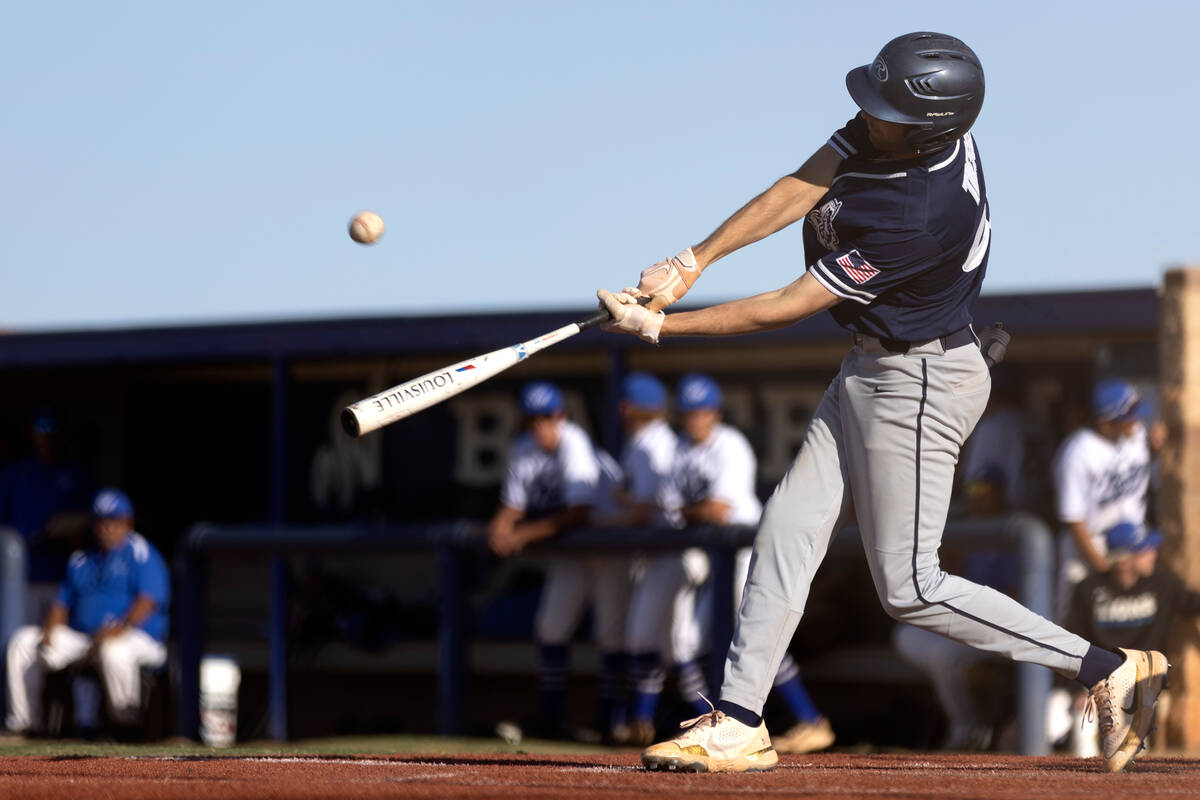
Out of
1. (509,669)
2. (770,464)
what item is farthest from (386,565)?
(770,464)

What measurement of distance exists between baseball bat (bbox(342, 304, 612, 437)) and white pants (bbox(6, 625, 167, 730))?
16.6ft

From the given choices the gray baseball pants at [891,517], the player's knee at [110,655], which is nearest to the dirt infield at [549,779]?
the gray baseball pants at [891,517]

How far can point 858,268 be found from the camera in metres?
4.06

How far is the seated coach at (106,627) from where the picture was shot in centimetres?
899

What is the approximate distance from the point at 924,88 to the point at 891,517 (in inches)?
39.3

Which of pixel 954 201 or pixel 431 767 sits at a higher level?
pixel 954 201

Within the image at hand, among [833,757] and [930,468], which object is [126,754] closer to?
[833,757]

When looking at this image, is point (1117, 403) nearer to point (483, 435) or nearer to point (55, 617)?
point (483, 435)

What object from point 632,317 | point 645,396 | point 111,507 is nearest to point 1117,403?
point 645,396

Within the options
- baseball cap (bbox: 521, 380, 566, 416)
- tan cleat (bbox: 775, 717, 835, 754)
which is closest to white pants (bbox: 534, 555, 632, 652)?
baseball cap (bbox: 521, 380, 566, 416)

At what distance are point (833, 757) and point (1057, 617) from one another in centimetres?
290

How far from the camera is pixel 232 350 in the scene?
36.2ft

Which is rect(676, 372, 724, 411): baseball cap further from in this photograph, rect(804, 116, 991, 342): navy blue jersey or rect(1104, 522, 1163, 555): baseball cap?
rect(804, 116, 991, 342): navy blue jersey

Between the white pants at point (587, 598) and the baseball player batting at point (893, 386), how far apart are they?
412 centimetres
